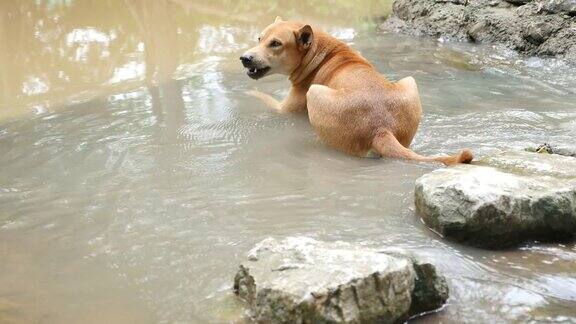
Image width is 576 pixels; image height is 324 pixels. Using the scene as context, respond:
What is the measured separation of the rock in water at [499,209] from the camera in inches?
133

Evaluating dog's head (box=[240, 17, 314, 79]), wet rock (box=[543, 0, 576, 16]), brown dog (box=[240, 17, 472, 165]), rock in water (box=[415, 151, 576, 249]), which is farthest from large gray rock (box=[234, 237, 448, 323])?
wet rock (box=[543, 0, 576, 16])

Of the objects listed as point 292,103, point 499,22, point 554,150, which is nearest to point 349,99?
point 292,103

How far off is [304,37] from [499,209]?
339cm

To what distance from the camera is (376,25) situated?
1153 cm

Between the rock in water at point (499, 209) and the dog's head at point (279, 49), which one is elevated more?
the dog's head at point (279, 49)

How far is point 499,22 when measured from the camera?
9656 mm

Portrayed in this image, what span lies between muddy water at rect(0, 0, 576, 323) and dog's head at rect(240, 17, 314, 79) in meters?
0.47

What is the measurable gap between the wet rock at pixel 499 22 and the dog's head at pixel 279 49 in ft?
13.1

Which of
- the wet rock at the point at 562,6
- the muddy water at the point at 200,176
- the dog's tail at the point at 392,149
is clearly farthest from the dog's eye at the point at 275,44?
the wet rock at the point at 562,6

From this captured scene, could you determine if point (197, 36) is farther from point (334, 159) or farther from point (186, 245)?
point (186, 245)

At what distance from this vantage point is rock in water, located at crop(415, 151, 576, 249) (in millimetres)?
3379

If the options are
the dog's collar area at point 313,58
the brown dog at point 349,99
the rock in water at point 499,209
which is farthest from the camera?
the dog's collar area at point 313,58

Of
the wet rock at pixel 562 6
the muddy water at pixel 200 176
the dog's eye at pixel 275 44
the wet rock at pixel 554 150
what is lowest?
the muddy water at pixel 200 176

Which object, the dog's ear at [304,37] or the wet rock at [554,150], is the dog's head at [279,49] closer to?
the dog's ear at [304,37]
